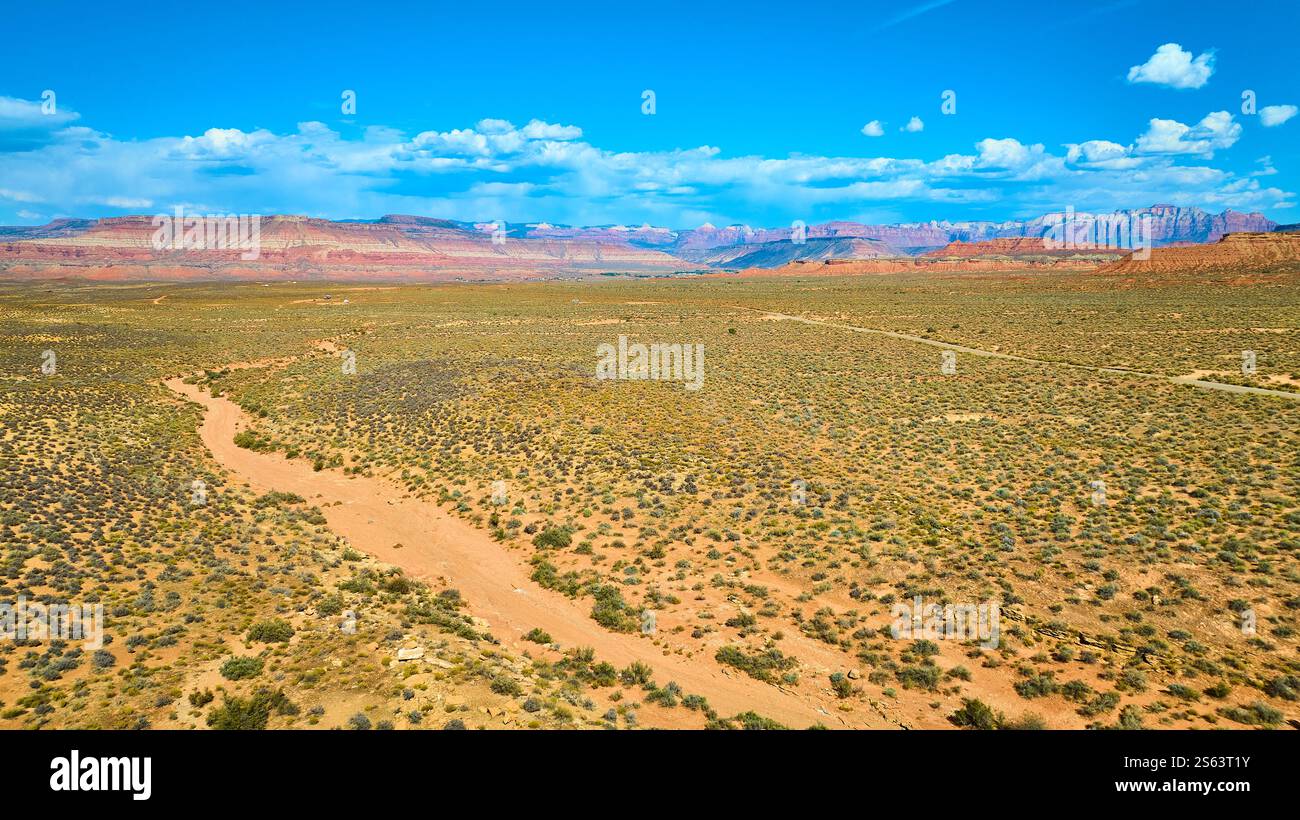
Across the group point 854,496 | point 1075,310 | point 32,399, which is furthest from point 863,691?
point 1075,310

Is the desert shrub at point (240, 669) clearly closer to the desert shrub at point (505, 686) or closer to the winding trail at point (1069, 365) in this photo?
the desert shrub at point (505, 686)

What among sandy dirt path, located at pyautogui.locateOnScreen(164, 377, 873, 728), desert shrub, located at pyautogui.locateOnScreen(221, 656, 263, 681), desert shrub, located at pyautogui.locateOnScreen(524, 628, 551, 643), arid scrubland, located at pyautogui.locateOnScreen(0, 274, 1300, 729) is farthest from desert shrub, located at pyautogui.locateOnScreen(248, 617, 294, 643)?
desert shrub, located at pyautogui.locateOnScreen(524, 628, 551, 643)

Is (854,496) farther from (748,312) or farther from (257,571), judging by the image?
(748,312)

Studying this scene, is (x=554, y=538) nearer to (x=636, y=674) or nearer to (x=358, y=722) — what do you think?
(x=636, y=674)

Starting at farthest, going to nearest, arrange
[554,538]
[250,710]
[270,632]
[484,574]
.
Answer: [554,538] → [484,574] → [270,632] → [250,710]

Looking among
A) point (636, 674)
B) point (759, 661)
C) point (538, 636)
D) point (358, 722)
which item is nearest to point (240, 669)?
point (358, 722)
